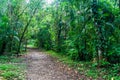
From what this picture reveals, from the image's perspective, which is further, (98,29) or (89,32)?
(89,32)

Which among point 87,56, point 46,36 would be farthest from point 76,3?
point 46,36

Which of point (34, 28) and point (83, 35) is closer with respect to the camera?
point (83, 35)

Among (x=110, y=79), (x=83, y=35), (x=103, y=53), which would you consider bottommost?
(x=110, y=79)

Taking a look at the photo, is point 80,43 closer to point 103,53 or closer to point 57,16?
point 103,53

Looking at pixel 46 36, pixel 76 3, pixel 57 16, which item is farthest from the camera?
pixel 46 36

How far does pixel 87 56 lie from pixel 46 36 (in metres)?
21.8

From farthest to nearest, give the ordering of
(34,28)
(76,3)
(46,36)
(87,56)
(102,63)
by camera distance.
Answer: (34,28)
(46,36)
(87,56)
(76,3)
(102,63)

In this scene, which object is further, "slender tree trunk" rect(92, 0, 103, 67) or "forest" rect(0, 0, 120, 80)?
"slender tree trunk" rect(92, 0, 103, 67)

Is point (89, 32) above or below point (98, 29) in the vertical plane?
below

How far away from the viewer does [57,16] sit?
1139 inches

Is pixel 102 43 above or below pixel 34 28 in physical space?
below

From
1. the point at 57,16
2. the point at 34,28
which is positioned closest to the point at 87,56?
the point at 57,16

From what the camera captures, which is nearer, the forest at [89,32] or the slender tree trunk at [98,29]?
the forest at [89,32]

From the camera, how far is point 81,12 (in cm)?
1645
